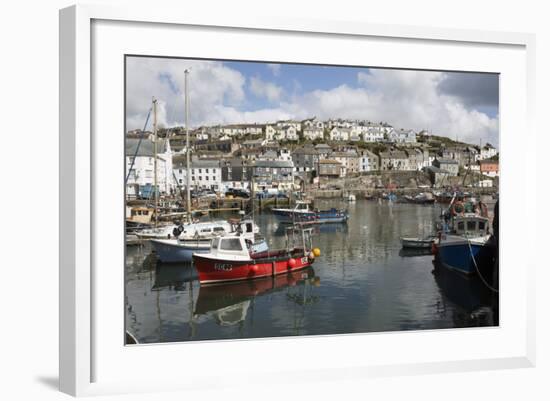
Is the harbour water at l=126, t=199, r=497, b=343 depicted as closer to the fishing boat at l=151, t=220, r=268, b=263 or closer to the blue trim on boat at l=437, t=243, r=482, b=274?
the blue trim on boat at l=437, t=243, r=482, b=274

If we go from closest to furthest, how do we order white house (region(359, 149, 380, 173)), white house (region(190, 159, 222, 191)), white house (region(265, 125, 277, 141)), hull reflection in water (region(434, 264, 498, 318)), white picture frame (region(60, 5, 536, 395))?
white picture frame (region(60, 5, 536, 395))
hull reflection in water (region(434, 264, 498, 318))
white house (region(190, 159, 222, 191))
white house (region(265, 125, 277, 141))
white house (region(359, 149, 380, 173))

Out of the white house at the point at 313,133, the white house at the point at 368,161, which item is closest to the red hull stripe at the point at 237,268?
the white house at the point at 368,161

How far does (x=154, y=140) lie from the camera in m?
6.93

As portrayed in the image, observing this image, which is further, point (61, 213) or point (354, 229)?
point (354, 229)

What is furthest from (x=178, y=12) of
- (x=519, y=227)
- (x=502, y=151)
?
(x=519, y=227)

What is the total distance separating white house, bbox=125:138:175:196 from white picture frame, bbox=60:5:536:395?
616 millimetres

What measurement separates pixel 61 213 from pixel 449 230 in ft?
22.9

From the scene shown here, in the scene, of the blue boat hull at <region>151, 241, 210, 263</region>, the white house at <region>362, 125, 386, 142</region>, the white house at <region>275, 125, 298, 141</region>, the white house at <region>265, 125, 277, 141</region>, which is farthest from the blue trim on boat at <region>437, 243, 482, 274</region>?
the blue boat hull at <region>151, 241, 210, 263</region>

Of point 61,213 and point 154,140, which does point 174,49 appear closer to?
point 154,140

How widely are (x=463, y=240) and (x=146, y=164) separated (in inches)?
193

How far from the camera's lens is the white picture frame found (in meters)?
5.59

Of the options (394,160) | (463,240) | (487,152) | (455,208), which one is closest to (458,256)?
(463,240)

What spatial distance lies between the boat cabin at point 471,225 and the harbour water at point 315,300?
429 mm

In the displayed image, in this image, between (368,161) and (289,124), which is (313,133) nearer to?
(289,124)
